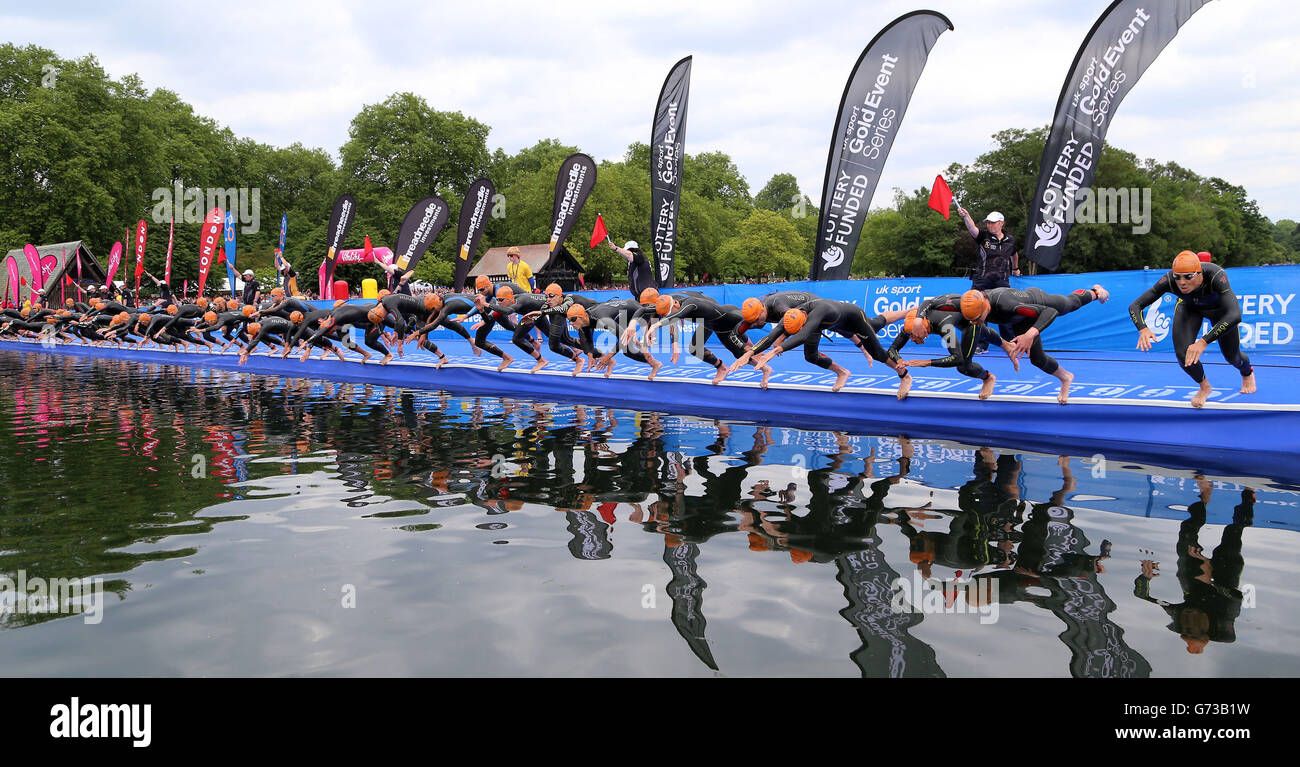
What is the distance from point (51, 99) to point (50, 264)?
15791mm

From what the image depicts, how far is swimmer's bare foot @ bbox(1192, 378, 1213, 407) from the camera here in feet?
27.9

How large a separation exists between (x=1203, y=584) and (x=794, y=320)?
648cm

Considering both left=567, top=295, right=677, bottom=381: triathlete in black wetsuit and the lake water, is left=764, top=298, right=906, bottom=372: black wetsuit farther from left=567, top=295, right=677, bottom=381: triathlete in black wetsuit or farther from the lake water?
left=567, top=295, right=677, bottom=381: triathlete in black wetsuit

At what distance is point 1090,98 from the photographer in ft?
46.0

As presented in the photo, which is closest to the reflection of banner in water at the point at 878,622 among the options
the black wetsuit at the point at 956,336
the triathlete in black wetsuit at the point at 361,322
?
the black wetsuit at the point at 956,336

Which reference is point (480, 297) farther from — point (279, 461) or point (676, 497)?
point (676, 497)

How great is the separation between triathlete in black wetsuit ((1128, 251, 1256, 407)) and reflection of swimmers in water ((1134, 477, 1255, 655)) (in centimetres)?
324

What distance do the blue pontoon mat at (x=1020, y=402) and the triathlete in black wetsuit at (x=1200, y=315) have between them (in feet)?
1.10

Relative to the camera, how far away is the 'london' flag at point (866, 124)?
1562 centimetres

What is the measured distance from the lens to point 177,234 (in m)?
63.8

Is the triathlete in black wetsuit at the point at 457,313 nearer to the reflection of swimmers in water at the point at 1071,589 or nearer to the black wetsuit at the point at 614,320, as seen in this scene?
the black wetsuit at the point at 614,320

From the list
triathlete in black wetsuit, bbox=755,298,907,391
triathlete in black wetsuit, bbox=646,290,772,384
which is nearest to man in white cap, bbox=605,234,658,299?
triathlete in black wetsuit, bbox=646,290,772,384

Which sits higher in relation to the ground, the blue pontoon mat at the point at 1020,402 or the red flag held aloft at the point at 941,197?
the red flag held aloft at the point at 941,197

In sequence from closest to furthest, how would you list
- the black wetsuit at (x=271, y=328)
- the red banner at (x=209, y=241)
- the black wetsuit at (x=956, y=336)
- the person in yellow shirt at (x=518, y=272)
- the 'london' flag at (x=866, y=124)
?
the black wetsuit at (x=956, y=336)
the 'london' flag at (x=866, y=124)
the person in yellow shirt at (x=518, y=272)
the black wetsuit at (x=271, y=328)
the red banner at (x=209, y=241)
